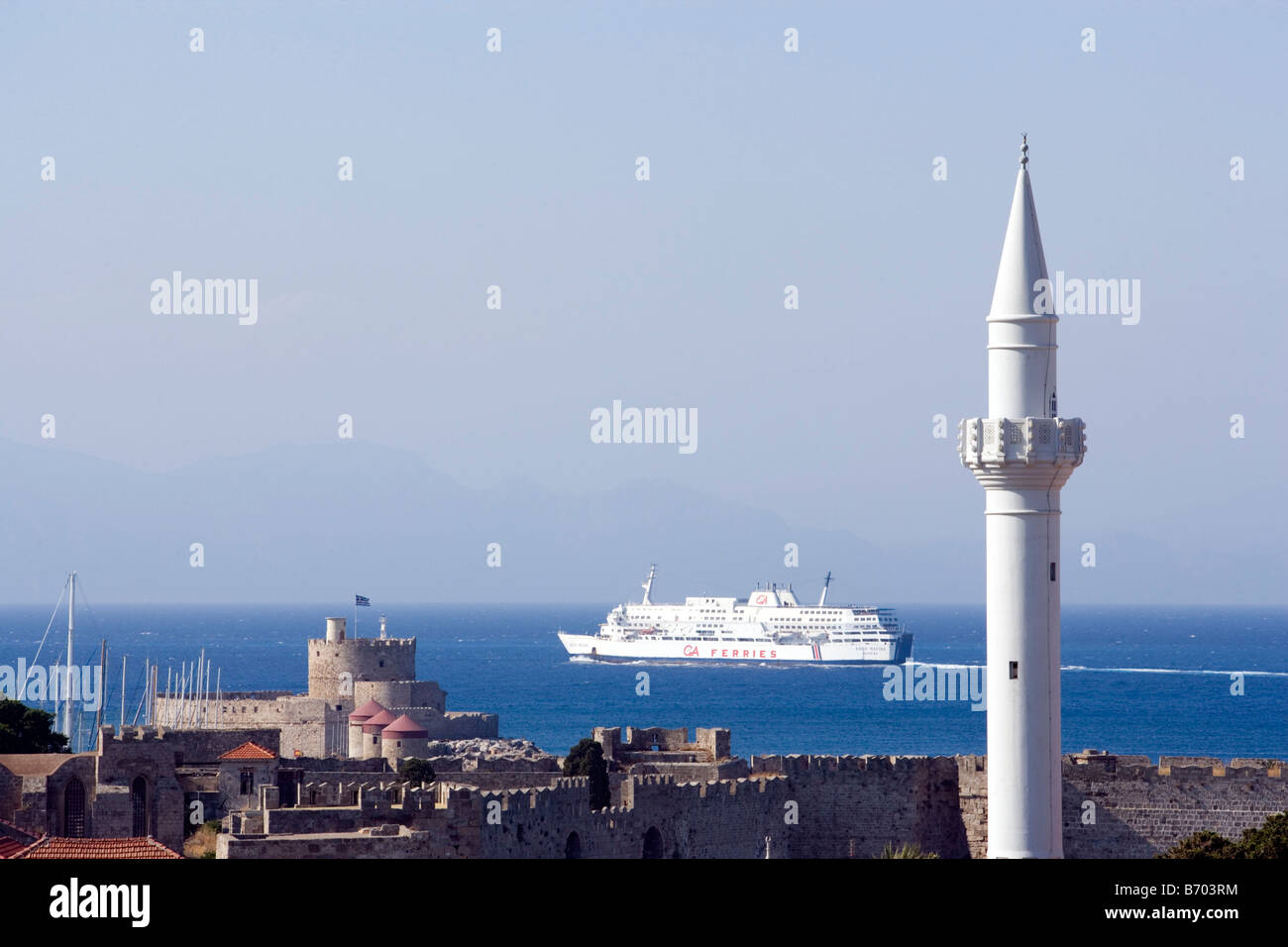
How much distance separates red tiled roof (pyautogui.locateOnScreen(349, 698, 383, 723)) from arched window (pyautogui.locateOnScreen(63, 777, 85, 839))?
20.2 meters

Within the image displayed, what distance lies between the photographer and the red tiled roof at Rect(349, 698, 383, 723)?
71688 millimetres

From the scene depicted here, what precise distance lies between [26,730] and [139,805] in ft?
29.3

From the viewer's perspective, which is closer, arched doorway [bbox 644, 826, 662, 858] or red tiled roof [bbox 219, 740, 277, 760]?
arched doorway [bbox 644, 826, 662, 858]

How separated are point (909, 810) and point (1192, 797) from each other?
6.26m

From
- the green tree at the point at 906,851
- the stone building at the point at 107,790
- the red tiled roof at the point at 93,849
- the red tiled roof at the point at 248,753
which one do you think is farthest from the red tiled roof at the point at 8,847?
the green tree at the point at 906,851

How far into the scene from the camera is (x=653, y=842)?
46.0 m

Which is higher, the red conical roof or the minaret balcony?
the minaret balcony

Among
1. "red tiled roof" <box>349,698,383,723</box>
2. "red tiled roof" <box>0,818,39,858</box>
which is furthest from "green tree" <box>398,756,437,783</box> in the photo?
"red tiled roof" <box>349,698,383,723</box>

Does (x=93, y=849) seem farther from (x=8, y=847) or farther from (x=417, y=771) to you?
(x=417, y=771)

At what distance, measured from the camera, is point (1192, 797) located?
47031 mm

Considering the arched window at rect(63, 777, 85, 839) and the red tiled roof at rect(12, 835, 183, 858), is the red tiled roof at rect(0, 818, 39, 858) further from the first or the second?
the arched window at rect(63, 777, 85, 839)

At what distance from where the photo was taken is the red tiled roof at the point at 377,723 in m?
68.0
